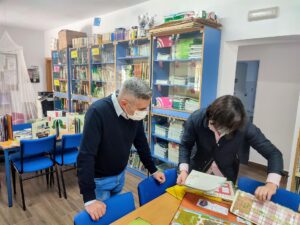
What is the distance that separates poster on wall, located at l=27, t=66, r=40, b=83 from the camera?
6132 millimetres

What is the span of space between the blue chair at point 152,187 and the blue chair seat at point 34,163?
1681 millimetres

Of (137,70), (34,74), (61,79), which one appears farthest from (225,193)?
(34,74)

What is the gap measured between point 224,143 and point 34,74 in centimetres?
619

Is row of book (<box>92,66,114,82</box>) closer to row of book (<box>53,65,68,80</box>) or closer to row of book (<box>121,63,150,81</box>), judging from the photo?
row of book (<box>121,63,150,81</box>)

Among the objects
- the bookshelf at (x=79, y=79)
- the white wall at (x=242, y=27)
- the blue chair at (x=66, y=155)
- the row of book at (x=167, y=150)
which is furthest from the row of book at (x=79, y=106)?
the row of book at (x=167, y=150)

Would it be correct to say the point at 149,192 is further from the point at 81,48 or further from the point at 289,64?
the point at 81,48

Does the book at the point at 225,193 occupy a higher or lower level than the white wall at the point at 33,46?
lower

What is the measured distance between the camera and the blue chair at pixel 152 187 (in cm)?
147

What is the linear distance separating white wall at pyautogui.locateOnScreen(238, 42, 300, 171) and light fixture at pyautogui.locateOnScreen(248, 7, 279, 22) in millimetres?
1338

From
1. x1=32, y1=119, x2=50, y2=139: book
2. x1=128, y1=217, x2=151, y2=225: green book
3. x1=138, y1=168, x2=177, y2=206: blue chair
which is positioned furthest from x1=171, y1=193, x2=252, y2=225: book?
x1=32, y1=119, x2=50, y2=139: book

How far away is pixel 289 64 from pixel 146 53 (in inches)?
87.4

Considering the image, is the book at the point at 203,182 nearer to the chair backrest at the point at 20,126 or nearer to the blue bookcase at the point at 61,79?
the chair backrest at the point at 20,126

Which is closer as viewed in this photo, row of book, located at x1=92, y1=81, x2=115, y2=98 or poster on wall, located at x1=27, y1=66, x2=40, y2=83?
row of book, located at x1=92, y1=81, x2=115, y2=98

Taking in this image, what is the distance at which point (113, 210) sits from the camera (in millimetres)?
1270
